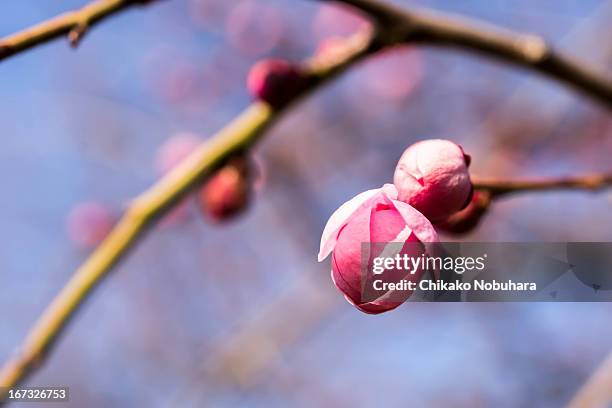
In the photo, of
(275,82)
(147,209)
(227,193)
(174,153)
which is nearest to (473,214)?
(275,82)

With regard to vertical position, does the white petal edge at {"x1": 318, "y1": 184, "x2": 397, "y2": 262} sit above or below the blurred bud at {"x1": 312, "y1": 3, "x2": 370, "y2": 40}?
below

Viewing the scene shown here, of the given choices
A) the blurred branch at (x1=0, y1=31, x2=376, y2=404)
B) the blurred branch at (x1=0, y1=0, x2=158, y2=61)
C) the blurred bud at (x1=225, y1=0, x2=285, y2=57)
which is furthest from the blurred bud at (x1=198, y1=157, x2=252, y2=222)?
the blurred bud at (x1=225, y1=0, x2=285, y2=57)

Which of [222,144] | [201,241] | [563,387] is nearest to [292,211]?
[201,241]

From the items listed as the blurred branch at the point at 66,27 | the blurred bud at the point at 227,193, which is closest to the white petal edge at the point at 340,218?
the blurred branch at the point at 66,27

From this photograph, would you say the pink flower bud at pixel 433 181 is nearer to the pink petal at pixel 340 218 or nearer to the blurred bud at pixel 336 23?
the pink petal at pixel 340 218

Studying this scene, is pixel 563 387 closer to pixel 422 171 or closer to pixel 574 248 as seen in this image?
pixel 574 248

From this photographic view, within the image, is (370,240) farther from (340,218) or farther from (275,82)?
(275,82)

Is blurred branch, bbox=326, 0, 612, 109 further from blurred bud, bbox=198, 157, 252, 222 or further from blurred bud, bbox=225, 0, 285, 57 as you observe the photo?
blurred bud, bbox=225, 0, 285, 57
